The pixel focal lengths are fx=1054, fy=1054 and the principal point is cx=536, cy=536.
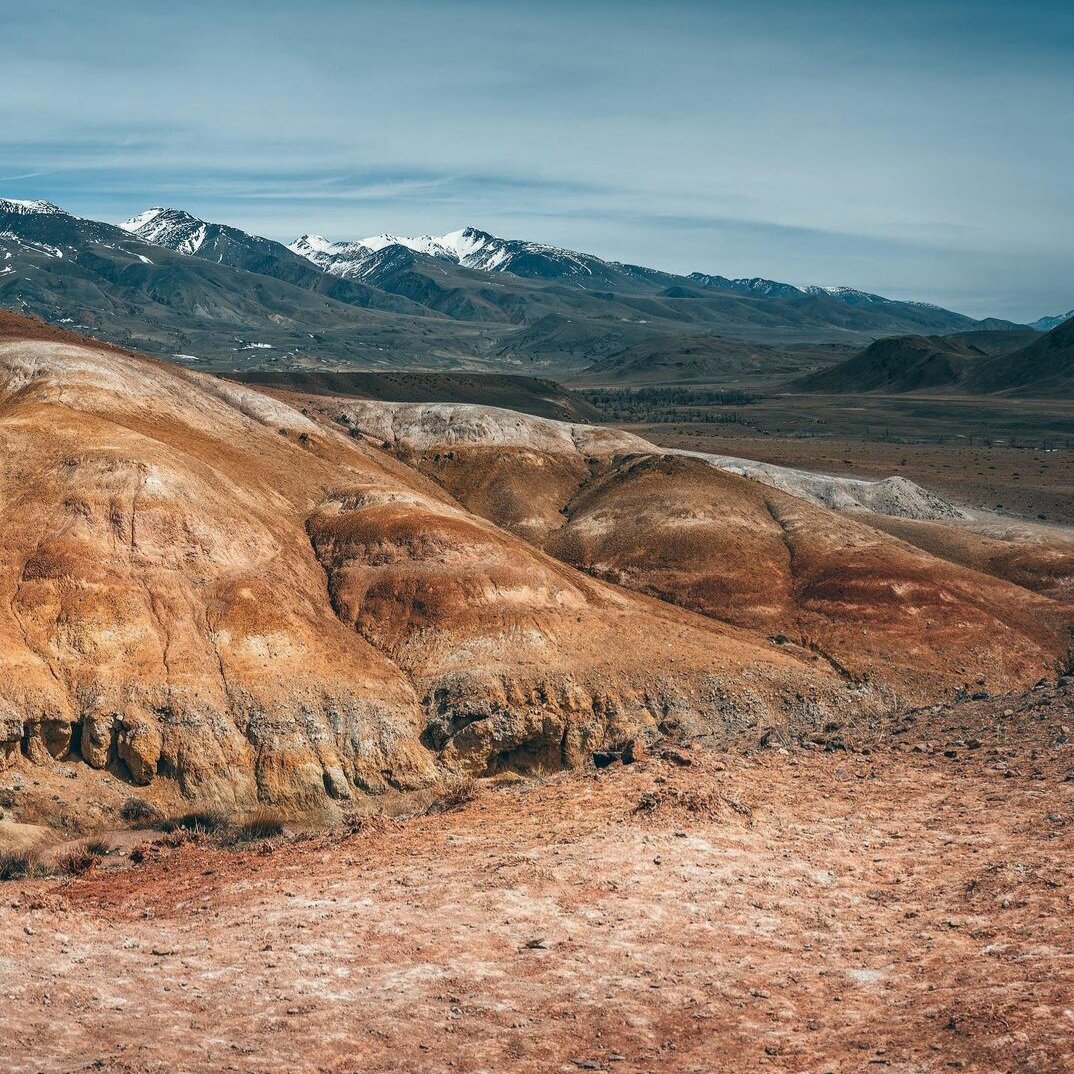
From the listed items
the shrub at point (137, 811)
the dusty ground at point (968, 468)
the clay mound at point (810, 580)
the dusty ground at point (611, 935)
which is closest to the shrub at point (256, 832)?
the dusty ground at point (611, 935)

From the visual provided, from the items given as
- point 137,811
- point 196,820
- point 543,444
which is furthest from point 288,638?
point 543,444

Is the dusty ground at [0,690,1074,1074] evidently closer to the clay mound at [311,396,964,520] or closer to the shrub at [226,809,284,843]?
the shrub at [226,809,284,843]

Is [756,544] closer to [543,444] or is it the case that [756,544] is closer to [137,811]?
[543,444]

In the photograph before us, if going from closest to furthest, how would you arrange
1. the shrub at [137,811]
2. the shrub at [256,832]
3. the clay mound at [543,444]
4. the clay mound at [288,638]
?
the shrub at [256,832], the shrub at [137,811], the clay mound at [288,638], the clay mound at [543,444]

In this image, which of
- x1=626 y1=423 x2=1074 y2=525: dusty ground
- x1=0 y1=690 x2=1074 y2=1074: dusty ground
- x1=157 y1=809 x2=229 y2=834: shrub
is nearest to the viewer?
x1=0 y1=690 x2=1074 y2=1074: dusty ground

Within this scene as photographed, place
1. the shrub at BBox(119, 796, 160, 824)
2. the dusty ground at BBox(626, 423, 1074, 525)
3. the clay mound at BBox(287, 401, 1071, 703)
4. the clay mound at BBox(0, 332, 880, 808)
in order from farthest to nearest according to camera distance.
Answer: the dusty ground at BBox(626, 423, 1074, 525) < the clay mound at BBox(287, 401, 1071, 703) < the clay mound at BBox(0, 332, 880, 808) < the shrub at BBox(119, 796, 160, 824)

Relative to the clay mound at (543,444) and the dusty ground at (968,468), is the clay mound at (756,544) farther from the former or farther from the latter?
the dusty ground at (968,468)

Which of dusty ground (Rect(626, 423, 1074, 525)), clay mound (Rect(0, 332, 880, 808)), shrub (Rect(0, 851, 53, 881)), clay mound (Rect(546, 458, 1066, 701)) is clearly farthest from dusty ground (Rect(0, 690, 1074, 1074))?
dusty ground (Rect(626, 423, 1074, 525))
